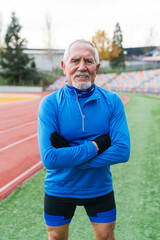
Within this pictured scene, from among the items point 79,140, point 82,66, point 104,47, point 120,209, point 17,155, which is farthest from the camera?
point 104,47

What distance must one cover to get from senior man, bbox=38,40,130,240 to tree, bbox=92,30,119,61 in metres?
61.1

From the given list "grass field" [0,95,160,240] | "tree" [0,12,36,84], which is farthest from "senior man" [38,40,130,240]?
"tree" [0,12,36,84]

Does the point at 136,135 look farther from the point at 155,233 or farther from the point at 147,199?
the point at 155,233

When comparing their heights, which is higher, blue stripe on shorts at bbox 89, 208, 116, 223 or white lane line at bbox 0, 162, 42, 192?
blue stripe on shorts at bbox 89, 208, 116, 223

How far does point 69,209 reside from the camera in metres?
2.13

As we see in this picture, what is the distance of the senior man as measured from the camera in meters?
2.06

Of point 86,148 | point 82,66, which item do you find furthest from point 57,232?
point 82,66

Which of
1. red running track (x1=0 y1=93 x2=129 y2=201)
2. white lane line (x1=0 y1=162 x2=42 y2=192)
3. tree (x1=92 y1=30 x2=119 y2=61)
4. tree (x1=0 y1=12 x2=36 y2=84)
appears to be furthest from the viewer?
tree (x1=92 y1=30 x2=119 y2=61)

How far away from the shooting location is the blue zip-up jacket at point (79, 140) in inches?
80.5

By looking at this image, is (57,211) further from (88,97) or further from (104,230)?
(88,97)

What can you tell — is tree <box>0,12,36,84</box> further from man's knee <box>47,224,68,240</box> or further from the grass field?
man's knee <box>47,224,68,240</box>

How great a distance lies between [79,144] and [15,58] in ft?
163

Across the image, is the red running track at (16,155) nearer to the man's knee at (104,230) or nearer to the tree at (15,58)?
the man's knee at (104,230)

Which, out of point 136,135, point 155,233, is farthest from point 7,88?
point 155,233
